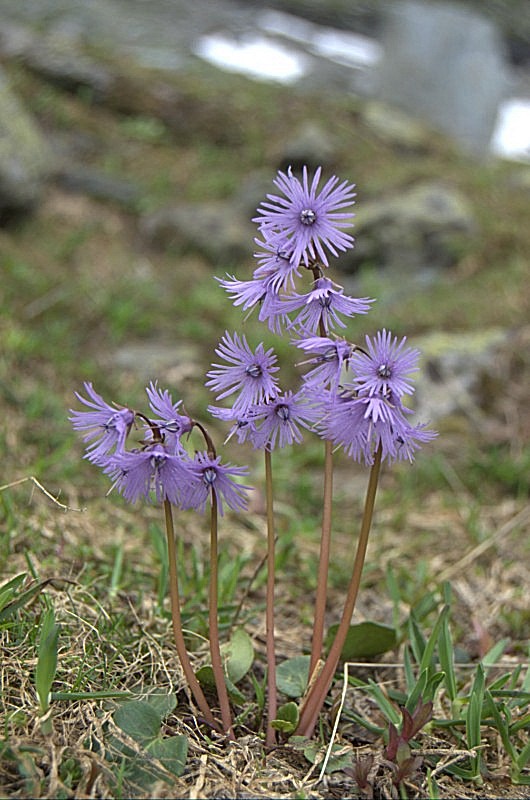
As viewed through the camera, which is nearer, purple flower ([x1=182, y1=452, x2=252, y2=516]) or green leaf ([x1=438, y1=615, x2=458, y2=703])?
purple flower ([x1=182, y1=452, x2=252, y2=516])

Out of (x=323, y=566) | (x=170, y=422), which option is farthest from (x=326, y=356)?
(x=323, y=566)

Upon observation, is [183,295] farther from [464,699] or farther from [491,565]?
[464,699]

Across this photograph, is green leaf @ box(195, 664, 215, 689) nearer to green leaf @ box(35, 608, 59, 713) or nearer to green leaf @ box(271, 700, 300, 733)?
green leaf @ box(271, 700, 300, 733)

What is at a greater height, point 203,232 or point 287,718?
point 287,718

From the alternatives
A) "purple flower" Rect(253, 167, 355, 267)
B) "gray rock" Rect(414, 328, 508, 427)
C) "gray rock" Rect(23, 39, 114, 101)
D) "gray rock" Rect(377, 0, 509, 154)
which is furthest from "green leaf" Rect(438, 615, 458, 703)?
"gray rock" Rect(377, 0, 509, 154)

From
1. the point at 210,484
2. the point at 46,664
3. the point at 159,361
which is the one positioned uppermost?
the point at 210,484

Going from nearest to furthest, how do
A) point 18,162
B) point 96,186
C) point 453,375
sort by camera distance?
point 453,375
point 18,162
point 96,186

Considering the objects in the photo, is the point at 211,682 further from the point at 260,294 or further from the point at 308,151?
the point at 308,151

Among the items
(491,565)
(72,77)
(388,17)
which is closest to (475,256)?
(491,565)
